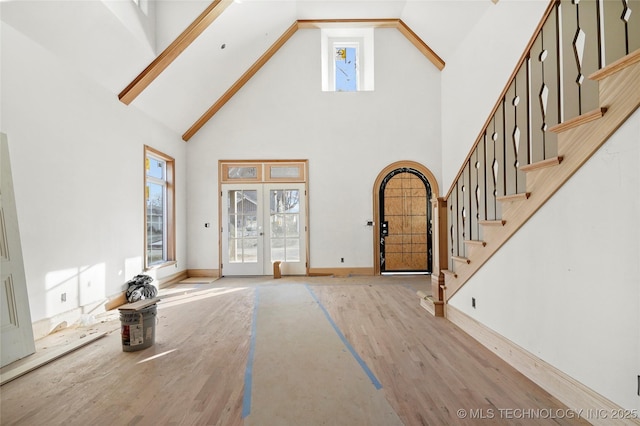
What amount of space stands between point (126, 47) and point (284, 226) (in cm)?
402

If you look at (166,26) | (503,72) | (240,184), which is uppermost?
(166,26)

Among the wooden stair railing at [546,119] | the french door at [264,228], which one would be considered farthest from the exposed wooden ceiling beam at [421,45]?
the wooden stair railing at [546,119]

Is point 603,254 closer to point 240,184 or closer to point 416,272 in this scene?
point 416,272

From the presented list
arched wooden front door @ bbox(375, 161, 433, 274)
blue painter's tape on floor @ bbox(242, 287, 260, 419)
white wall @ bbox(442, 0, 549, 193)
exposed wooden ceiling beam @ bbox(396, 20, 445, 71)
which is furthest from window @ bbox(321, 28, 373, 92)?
blue painter's tape on floor @ bbox(242, 287, 260, 419)

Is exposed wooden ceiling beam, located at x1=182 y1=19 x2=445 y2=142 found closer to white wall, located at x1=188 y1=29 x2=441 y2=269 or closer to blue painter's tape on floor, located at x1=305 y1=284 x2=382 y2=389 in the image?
white wall, located at x1=188 y1=29 x2=441 y2=269

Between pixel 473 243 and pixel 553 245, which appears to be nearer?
pixel 553 245

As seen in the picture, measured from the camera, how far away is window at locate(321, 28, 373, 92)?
667 cm

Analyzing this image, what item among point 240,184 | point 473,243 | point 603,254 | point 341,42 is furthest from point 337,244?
point 603,254

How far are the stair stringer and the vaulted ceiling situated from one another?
13.3 feet

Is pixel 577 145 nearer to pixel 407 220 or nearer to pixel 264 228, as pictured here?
pixel 407 220

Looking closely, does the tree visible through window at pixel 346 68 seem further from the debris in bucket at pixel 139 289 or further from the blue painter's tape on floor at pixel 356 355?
the debris in bucket at pixel 139 289

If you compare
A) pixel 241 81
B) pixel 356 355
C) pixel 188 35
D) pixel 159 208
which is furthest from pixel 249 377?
pixel 241 81

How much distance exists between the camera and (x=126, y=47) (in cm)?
382

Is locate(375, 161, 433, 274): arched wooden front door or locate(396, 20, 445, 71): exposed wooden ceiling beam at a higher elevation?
locate(396, 20, 445, 71): exposed wooden ceiling beam
